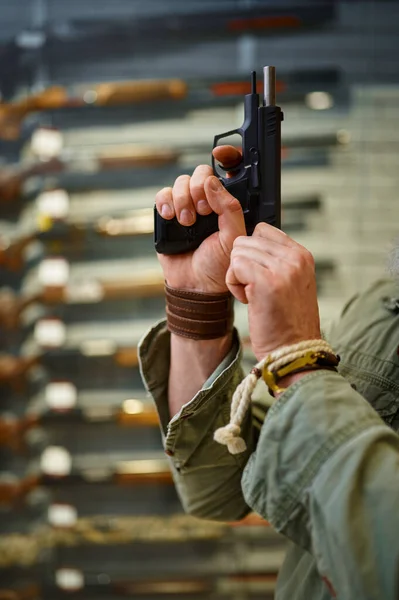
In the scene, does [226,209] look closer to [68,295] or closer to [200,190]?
[200,190]

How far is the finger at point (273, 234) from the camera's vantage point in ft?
2.48

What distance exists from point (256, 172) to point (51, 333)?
1472 millimetres

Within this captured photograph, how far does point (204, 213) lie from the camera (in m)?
0.89

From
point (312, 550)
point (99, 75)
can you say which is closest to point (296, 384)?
point (312, 550)

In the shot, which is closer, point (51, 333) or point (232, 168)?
point (232, 168)

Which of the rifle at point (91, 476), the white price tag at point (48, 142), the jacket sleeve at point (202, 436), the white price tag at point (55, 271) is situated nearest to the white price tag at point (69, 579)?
the rifle at point (91, 476)

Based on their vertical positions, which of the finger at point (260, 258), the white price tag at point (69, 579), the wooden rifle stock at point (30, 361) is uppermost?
the finger at point (260, 258)

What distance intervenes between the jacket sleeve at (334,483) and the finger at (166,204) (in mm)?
378

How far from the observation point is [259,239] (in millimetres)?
765

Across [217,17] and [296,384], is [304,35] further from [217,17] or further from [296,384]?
[296,384]

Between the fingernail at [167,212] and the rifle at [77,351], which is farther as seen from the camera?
the rifle at [77,351]

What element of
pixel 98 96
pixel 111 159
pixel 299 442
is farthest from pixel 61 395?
pixel 299 442

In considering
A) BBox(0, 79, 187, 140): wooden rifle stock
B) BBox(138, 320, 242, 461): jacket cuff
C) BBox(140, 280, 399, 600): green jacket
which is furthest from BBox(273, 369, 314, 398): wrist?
BBox(0, 79, 187, 140): wooden rifle stock

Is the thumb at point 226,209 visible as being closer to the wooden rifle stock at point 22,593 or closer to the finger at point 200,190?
the finger at point 200,190
